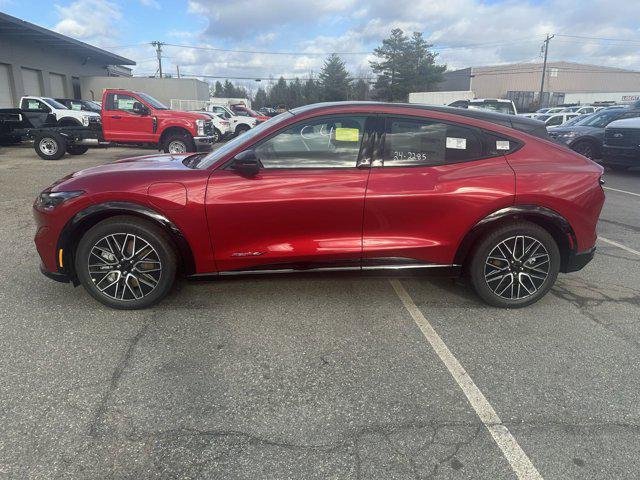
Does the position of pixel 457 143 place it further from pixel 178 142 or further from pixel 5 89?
pixel 5 89

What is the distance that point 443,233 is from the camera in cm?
364

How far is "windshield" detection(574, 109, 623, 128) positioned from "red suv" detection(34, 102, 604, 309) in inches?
468

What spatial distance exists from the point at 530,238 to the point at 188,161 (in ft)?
10.0

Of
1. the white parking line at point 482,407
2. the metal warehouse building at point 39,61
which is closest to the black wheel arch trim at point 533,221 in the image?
the white parking line at point 482,407

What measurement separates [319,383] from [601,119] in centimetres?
1457

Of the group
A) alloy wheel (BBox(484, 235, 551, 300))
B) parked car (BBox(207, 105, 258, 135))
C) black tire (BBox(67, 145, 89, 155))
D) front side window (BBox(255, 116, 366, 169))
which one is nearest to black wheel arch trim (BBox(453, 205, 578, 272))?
alloy wheel (BBox(484, 235, 551, 300))

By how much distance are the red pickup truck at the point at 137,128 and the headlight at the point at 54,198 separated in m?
11.0

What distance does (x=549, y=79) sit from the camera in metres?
85.5

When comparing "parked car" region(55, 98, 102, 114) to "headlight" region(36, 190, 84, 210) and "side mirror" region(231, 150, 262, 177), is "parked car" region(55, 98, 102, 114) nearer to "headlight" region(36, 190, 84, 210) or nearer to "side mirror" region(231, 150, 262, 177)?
"headlight" region(36, 190, 84, 210)

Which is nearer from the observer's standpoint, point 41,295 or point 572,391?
point 572,391

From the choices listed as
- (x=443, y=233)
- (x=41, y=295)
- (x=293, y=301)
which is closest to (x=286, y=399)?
(x=293, y=301)

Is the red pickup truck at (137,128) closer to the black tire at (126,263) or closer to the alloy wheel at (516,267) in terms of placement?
the black tire at (126,263)

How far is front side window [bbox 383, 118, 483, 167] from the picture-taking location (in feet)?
11.8

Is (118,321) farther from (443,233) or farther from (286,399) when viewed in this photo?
(443,233)
